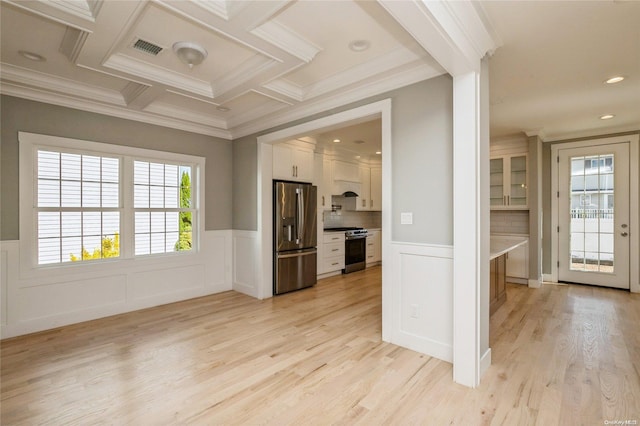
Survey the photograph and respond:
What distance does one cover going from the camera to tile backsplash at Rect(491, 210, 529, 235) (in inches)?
222

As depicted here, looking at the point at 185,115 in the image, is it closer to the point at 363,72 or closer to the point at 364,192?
the point at 363,72

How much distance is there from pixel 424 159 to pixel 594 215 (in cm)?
438

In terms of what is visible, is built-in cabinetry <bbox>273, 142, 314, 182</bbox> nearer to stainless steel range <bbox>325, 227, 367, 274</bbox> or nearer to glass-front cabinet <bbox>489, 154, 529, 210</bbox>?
stainless steel range <bbox>325, 227, 367, 274</bbox>

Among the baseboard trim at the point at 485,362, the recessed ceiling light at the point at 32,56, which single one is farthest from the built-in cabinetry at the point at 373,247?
the recessed ceiling light at the point at 32,56

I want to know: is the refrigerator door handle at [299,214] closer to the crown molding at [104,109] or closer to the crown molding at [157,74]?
the crown molding at [104,109]

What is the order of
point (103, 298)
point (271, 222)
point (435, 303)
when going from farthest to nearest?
point (271, 222), point (103, 298), point (435, 303)

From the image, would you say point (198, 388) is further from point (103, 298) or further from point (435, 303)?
point (103, 298)

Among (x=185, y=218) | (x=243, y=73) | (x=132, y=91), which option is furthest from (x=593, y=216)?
(x=132, y=91)

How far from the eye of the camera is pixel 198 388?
2246 millimetres

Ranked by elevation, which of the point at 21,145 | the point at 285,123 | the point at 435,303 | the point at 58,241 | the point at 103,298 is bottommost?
the point at 103,298

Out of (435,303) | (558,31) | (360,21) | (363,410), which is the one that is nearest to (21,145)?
(360,21)

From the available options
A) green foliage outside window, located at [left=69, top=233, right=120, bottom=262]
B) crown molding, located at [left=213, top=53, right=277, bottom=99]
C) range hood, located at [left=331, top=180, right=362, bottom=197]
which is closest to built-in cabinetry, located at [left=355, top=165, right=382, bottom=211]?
range hood, located at [left=331, top=180, right=362, bottom=197]

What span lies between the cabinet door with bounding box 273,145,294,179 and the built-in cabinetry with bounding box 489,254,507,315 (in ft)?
10.2

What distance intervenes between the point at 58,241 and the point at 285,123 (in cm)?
300
